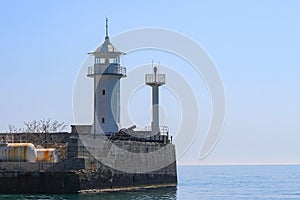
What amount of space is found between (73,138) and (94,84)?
1098cm

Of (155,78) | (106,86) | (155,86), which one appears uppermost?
(155,78)

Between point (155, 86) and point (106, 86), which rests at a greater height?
point (155, 86)

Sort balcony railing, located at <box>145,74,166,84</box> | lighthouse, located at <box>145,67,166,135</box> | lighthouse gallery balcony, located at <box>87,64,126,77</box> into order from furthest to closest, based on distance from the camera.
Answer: balcony railing, located at <box>145,74,166,84</box>
lighthouse, located at <box>145,67,166,135</box>
lighthouse gallery balcony, located at <box>87,64,126,77</box>

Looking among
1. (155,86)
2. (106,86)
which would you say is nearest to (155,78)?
(155,86)

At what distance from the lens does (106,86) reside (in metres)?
46.4

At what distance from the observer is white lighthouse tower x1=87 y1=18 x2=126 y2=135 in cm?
4622

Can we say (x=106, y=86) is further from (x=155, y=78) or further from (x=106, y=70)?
(x=155, y=78)

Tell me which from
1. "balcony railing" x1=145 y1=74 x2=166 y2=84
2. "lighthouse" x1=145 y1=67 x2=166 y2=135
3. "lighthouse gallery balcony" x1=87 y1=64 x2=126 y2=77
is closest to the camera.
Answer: "lighthouse gallery balcony" x1=87 y1=64 x2=126 y2=77

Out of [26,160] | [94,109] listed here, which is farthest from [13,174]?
[94,109]

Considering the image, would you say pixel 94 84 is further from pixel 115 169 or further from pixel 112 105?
pixel 115 169

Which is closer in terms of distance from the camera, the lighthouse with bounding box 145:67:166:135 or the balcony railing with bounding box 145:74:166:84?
the lighthouse with bounding box 145:67:166:135

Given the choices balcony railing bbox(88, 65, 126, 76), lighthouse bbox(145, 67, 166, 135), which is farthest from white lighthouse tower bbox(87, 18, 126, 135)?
lighthouse bbox(145, 67, 166, 135)

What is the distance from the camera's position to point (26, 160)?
118 feet

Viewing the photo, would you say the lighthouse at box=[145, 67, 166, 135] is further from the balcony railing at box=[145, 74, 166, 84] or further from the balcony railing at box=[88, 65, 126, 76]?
the balcony railing at box=[88, 65, 126, 76]
